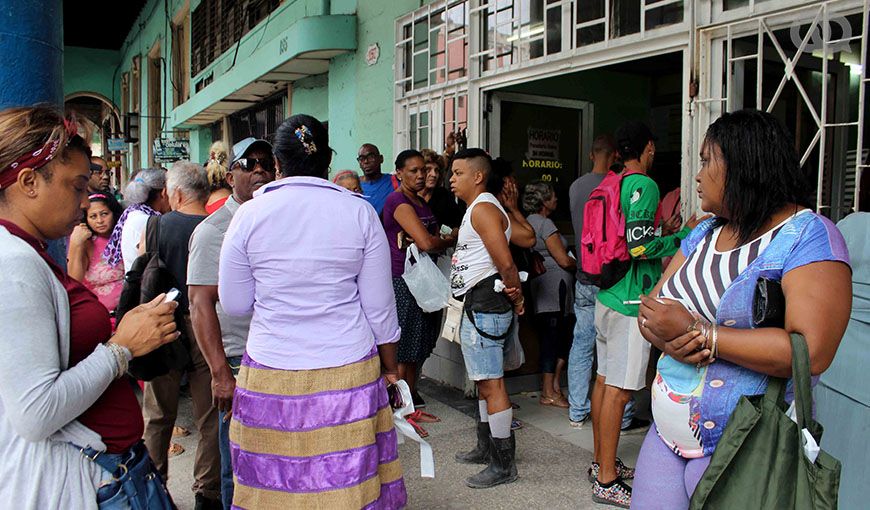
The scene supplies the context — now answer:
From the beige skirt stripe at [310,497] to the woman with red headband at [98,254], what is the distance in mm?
2737

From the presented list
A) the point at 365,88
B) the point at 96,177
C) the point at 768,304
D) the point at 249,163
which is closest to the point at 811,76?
the point at 768,304

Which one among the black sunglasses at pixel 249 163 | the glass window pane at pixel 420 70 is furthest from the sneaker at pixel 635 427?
the glass window pane at pixel 420 70

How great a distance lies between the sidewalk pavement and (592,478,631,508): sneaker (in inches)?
1.9

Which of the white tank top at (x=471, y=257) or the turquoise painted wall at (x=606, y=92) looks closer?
the white tank top at (x=471, y=257)

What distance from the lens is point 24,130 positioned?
1.53 m

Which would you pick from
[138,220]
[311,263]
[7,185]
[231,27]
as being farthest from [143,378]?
[231,27]

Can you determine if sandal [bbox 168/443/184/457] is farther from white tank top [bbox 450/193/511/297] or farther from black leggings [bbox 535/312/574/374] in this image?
black leggings [bbox 535/312/574/374]

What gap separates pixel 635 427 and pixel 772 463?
3046 mm

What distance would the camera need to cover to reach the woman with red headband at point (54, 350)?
1.43 meters

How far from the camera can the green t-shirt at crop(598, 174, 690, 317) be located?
3355mm

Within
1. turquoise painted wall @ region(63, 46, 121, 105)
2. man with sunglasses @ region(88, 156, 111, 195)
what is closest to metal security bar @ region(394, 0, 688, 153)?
man with sunglasses @ region(88, 156, 111, 195)

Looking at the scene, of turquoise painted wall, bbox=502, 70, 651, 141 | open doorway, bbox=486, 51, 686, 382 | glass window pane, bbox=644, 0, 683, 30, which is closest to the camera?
glass window pane, bbox=644, 0, 683, 30

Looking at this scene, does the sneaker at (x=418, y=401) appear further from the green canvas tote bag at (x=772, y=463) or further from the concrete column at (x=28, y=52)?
the green canvas tote bag at (x=772, y=463)

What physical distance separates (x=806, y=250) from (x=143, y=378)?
2.07 m
